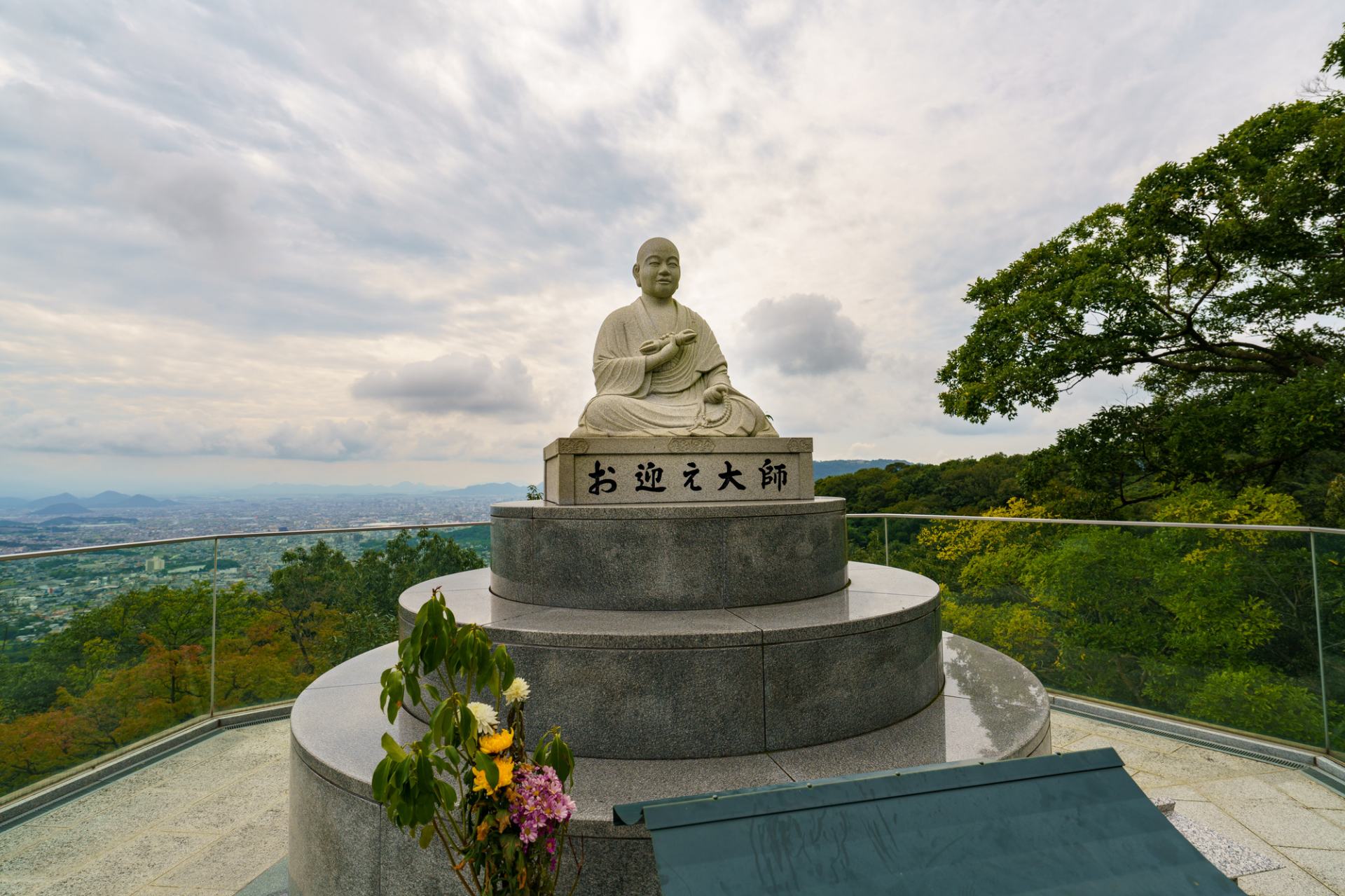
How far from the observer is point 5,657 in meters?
4.21

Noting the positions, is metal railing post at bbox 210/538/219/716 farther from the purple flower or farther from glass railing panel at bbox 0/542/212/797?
the purple flower

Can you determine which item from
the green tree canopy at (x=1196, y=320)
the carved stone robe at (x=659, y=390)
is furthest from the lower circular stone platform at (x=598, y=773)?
the green tree canopy at (x=1196, y=320)

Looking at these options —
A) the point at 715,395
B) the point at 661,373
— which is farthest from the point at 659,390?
the point at 715,395

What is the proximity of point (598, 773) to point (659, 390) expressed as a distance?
3.34m

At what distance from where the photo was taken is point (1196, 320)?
34.8 ft

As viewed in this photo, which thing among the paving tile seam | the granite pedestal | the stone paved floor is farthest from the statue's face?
the paving tile seam

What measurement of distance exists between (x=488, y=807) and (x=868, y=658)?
2269 mm

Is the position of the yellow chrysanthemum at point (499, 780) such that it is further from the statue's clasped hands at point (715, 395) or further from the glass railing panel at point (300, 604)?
the glass railing panel at point (300, 604)

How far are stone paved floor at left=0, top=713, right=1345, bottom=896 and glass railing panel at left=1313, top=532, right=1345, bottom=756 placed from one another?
0.48 m

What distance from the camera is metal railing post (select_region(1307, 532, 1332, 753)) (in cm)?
471

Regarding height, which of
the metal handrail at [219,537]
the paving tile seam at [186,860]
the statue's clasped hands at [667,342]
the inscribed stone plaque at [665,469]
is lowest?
the paving tile seam at [186,860]

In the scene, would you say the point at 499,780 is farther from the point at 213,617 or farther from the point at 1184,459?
the point at 1184,459

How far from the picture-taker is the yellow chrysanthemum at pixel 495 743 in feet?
5.57

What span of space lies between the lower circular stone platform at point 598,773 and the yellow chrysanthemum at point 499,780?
0.92 metres
